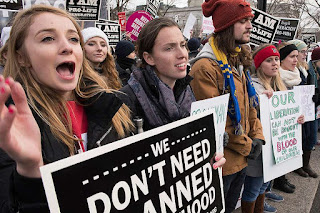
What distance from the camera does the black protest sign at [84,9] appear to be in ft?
13.9

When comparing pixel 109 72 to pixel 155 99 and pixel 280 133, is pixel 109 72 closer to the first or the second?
pixel 155 99

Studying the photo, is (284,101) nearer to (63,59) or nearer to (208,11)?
(208,11)

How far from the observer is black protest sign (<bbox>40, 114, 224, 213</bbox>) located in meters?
0.87

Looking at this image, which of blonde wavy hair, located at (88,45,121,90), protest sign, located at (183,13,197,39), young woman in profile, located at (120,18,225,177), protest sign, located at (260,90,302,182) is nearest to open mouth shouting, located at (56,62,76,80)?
young woman in profile, located at (120,18,225,177)

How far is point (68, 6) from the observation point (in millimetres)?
4230

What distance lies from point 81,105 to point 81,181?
0.59m

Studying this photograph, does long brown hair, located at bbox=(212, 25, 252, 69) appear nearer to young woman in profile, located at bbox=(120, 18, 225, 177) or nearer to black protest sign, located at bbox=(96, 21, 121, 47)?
young woman in profile, located at bbox=(120, 18, 225, 177)

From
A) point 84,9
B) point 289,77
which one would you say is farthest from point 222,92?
point 84,9

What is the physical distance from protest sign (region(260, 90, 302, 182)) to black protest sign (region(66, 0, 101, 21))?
3.18m

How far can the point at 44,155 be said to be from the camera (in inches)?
42.0

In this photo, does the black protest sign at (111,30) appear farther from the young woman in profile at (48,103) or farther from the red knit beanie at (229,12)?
the young woman in profile at (48,103)

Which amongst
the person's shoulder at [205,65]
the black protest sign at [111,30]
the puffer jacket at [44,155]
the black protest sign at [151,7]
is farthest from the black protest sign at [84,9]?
the puffer jacket at [44,155]

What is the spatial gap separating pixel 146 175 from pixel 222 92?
1.35 meters

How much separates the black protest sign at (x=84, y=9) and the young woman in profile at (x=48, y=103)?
325cm
